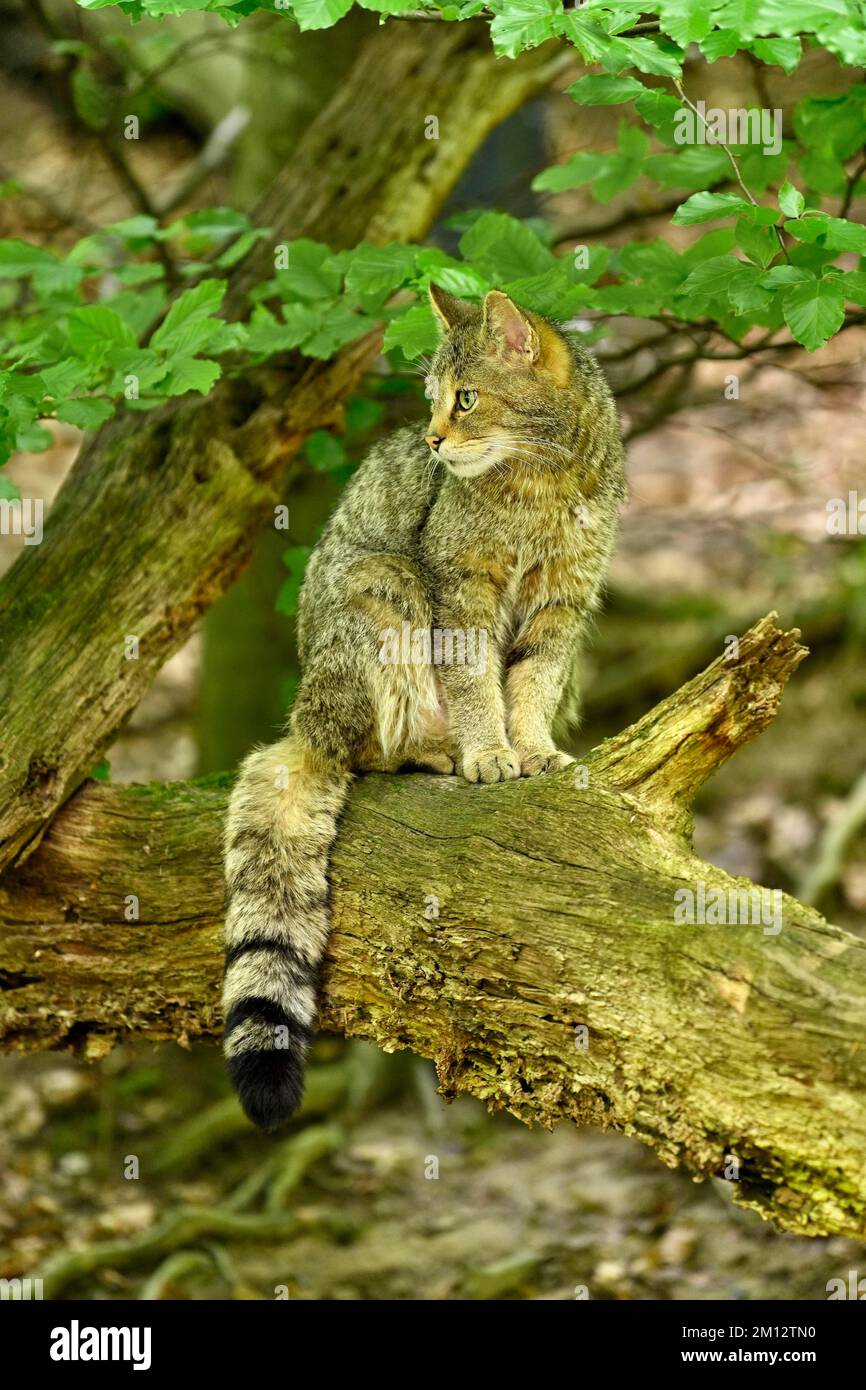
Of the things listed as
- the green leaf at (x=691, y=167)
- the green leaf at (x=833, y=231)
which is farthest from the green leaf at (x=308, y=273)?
the green leaf at (x=833, y=231)

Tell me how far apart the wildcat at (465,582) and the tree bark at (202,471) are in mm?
500

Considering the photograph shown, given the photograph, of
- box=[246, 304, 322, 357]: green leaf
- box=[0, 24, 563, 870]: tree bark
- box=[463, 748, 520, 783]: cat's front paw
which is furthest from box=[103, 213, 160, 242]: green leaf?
box=[463, 748, 520, 783]: cat's front paw

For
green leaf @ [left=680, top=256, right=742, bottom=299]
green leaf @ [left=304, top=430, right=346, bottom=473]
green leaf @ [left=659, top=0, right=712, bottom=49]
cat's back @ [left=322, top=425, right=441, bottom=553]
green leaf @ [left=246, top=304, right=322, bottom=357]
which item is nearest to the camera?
green leaf @ [left=659, top=0, right=712, bottom=49]

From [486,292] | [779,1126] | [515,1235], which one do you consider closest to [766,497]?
[515,1235]

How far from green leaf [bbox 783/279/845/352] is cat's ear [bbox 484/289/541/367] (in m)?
1.20

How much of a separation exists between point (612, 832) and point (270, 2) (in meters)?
2.48

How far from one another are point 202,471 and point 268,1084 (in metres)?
2.43

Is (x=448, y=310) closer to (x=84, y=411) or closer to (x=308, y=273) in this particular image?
(x=308, y=273)

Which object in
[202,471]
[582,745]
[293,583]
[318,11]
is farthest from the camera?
[582,745]

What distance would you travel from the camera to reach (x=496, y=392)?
467 centimetres

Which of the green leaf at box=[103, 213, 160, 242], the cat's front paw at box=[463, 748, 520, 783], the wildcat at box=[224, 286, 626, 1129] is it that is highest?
the green leaf at box=[103, 213, 160, 242]

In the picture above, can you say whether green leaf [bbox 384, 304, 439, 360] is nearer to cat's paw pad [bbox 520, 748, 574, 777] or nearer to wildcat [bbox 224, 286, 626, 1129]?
wildcat [bbox 224, 286, 626, 1129]

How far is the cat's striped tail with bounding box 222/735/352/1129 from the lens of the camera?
3.60 meters

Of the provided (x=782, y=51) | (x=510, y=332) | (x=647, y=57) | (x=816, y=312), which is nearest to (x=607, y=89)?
(x=647, y=57)
